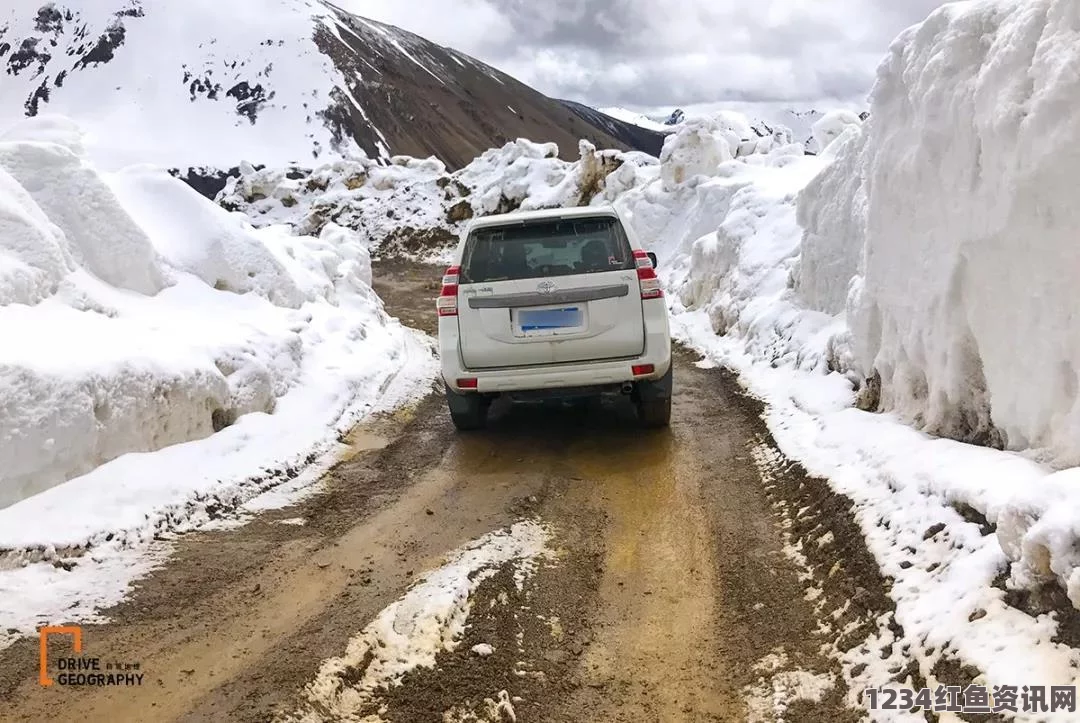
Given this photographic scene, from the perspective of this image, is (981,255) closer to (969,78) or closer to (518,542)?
(969,78)

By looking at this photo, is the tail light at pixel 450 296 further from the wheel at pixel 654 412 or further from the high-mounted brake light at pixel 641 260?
the wheel at pixel 654 412

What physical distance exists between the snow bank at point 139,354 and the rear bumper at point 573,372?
58.3 inches

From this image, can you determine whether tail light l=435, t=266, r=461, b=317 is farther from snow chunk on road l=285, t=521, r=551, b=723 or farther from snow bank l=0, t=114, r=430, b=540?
snow chunk on road l=285, t=521, r=551, b=723

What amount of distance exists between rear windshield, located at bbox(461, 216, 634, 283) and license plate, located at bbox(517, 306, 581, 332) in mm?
282

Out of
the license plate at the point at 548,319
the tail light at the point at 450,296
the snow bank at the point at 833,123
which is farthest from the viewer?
the snow bank at the point at 833,123

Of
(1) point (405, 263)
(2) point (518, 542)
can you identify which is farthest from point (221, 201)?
(2) point (518, 542)

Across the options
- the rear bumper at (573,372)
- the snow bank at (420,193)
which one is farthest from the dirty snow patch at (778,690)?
the snow bank at (420,193)

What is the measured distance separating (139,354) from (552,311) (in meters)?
3.03

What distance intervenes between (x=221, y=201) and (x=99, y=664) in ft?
131

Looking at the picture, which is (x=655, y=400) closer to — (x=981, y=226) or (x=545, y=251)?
(x=545, y=251)

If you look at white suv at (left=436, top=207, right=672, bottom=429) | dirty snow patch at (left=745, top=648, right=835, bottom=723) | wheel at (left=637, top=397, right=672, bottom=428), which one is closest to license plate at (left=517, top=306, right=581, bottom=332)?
white suv at (left=436, top=207, right=672, bottom=429)

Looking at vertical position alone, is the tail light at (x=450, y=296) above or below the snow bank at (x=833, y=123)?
below

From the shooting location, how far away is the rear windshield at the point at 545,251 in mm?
6230

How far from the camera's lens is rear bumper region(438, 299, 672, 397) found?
6.21 m
